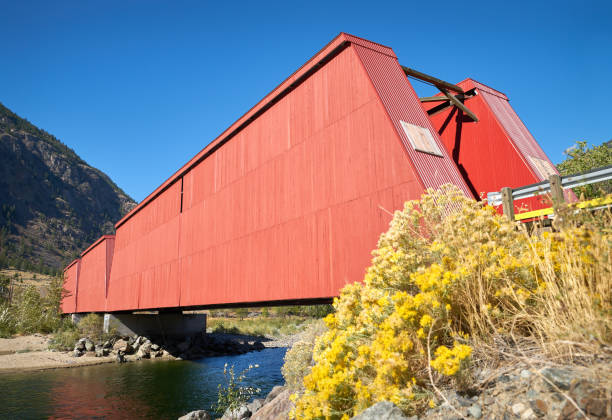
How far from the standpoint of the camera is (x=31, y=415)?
1179 centimetres

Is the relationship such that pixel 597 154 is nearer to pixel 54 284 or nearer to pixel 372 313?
pixel 372 313

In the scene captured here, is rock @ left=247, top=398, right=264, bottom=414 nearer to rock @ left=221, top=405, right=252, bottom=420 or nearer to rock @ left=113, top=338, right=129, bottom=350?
rock @ left=221, top=405, right=252, bottom=420

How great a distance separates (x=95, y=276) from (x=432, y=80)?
102ft

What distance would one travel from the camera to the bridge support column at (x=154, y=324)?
30078mm

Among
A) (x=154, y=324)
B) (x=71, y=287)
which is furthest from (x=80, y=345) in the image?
(x=71, y=287)

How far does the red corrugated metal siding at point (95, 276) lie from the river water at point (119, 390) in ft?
27.4

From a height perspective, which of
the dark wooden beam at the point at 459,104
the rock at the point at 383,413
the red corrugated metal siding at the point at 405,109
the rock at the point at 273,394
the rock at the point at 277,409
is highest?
the dark wooden beam at the point at 459,104

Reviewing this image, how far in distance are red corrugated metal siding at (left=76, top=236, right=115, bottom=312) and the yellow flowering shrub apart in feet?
95.6

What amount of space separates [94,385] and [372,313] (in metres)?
17.3

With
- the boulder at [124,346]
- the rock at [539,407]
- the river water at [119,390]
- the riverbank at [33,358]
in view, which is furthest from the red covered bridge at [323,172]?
the boulder at [124,346]

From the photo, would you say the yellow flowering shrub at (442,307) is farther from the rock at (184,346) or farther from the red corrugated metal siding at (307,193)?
the rock at (184,346)

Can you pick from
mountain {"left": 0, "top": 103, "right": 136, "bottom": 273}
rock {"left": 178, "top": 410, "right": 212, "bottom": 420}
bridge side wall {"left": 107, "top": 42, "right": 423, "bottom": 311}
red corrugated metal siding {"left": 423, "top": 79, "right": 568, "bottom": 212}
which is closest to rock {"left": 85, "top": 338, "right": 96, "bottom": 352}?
bridge side wall {"left": 107, "top": 42, "right": 423, "bottom": 311}

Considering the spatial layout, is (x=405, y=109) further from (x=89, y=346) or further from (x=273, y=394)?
(x=89, y=346)

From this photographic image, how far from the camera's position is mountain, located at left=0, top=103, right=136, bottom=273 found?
4321 inches
